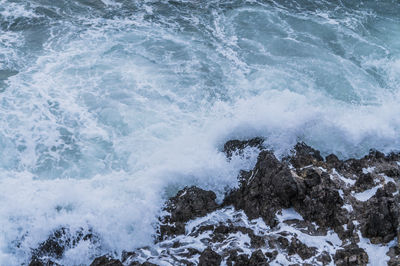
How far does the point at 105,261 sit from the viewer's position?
9680 mm

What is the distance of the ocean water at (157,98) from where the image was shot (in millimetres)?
10875

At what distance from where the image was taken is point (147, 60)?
615 inches

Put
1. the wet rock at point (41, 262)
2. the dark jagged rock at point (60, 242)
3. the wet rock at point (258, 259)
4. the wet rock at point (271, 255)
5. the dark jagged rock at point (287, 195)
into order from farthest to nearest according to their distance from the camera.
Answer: the dark jagged rock at point (287, 195) → the dark jagged rock at point (60, 242) → the wet rock at point (41, 262) → the wet rock at point (271, 255) → the wet rock at point (258, 259)

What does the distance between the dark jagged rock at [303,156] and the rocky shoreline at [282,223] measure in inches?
2.9

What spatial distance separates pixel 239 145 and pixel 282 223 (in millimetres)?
2998

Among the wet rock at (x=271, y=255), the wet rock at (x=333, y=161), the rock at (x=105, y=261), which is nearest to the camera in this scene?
the wet rock at (x=271, y=255)

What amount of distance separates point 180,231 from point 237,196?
5.79 feet

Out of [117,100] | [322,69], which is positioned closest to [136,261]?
[117,100]

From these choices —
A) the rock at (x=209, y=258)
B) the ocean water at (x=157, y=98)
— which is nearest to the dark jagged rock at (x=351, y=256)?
the rock at (x=209, y=258)

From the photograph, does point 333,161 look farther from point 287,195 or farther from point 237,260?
point 237,260

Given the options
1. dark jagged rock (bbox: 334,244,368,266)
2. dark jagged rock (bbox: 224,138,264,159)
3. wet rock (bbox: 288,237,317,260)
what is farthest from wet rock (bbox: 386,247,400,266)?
dark jagged rock (bbox: 224,138,264,159)

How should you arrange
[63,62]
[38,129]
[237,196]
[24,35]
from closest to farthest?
[237,196] → [38,129] → [63,62] → [24,35]

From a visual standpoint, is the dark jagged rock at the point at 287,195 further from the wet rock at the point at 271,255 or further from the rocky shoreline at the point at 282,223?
the wet rock at the point at 271,255

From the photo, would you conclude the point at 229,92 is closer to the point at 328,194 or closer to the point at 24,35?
the point at 328,194
